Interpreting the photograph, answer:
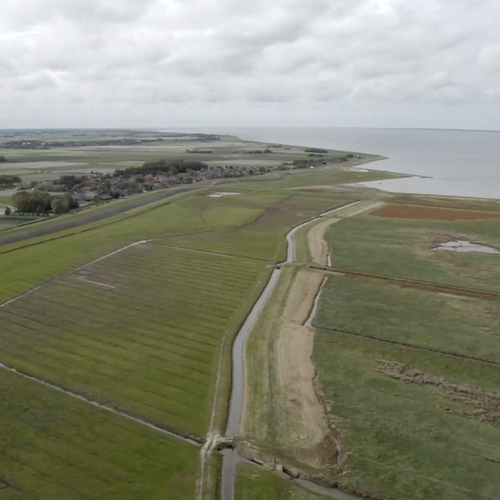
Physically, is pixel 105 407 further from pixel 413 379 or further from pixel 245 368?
pixel 413 379

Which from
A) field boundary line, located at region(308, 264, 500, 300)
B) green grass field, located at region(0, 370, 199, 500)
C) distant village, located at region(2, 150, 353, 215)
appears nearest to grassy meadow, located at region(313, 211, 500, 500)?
field boundary line, located at region(308, 264, 500, 300)

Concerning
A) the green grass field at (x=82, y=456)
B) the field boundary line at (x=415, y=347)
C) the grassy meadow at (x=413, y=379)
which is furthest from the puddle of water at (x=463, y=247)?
the green grass field at (x=82, y=456)

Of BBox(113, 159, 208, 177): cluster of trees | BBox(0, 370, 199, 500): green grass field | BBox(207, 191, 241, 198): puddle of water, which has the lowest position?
BBox(0, 370, 199, 500): green grass field

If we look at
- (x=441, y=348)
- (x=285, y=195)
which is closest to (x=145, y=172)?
(x=285, y=195)

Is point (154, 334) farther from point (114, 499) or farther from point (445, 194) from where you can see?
point (445, 194)

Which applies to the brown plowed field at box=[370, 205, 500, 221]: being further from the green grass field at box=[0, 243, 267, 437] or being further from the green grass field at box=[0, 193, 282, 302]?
the green grass field at box=[0, 243, 267, 437]

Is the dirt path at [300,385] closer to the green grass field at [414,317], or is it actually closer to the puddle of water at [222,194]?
the green grass field at [414,317]
